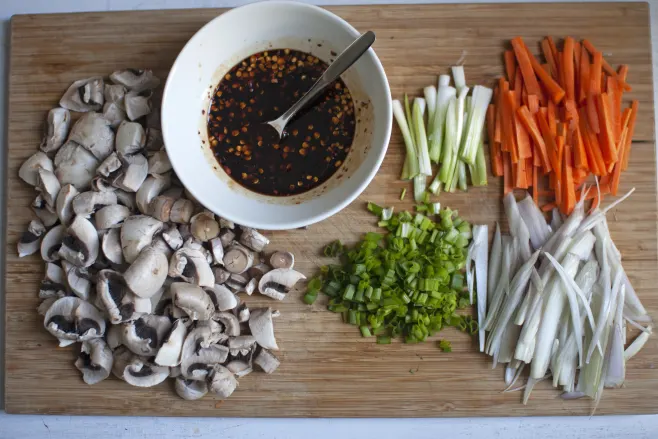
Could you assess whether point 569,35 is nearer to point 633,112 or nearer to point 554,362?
point 633,112

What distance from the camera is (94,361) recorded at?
2246 millimetres

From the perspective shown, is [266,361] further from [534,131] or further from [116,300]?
[534,131]

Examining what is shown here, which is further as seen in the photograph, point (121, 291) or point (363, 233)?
point (363, 233)

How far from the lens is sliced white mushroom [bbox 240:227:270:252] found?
88.7 inches

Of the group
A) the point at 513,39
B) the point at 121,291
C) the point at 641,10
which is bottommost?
the point at 121,291

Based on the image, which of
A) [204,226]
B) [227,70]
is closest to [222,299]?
[204,226]

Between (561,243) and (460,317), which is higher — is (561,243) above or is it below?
above

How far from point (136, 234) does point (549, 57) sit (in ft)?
6.35

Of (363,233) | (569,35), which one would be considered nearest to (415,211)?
(363,233)

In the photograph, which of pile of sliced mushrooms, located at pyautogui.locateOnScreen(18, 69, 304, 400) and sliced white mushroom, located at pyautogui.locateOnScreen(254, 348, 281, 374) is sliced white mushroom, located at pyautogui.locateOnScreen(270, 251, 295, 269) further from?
sliced white mushroom, located at pyautogui.locateOnScreen(254, 348, 281, 374)

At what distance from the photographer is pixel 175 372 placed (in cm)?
226

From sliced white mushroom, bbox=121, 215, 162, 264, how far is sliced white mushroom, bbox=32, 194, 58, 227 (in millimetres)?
372

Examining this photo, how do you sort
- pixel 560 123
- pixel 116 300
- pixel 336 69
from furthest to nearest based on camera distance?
pixel 560 123 → pixel 116 300 → pixel 336 69

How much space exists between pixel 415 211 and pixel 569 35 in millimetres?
1040
